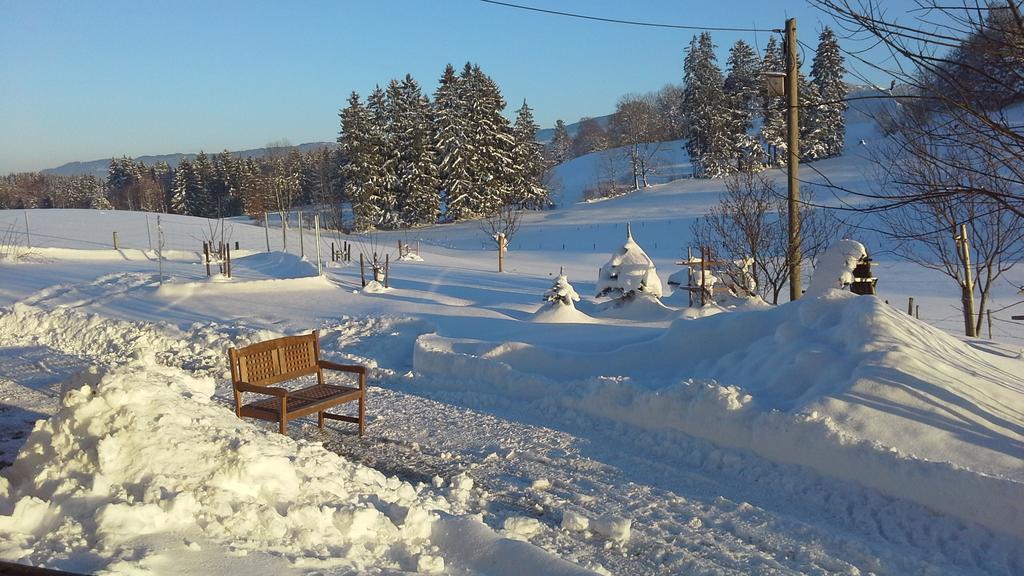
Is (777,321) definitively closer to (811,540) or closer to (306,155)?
(811,540)

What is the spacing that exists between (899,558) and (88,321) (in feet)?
44.8

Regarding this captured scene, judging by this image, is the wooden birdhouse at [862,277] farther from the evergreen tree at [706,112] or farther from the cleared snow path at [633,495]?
the evergreen tree at [706,112]

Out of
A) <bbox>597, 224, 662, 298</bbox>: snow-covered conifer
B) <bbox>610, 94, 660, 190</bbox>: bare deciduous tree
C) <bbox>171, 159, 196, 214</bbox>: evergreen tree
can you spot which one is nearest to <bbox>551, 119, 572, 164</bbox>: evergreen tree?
<bbox>610, 94, 660, 190</bbox>: bare deciduous tree

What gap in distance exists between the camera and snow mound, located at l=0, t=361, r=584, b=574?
11.3ft

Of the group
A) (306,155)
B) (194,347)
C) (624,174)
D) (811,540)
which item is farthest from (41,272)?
(306,155)

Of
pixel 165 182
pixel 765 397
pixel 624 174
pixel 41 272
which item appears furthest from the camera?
pixel 165 182

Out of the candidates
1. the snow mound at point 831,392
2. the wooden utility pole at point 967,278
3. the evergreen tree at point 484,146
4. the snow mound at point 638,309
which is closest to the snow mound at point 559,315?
the snow mound at point 638,309

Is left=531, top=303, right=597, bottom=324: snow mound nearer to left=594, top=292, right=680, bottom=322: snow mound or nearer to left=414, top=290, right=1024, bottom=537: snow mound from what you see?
left=594, top=292, right=680, bottom=322: snow mound

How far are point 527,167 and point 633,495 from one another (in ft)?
184

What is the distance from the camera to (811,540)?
473cm

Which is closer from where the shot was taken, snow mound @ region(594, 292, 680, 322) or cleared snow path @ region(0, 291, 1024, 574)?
cleared snow path @ region(0, 291, 1024, 574)

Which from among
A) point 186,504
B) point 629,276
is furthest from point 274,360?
point 629,276

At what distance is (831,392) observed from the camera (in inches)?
246

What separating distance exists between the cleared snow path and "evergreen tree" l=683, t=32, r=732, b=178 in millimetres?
47880
